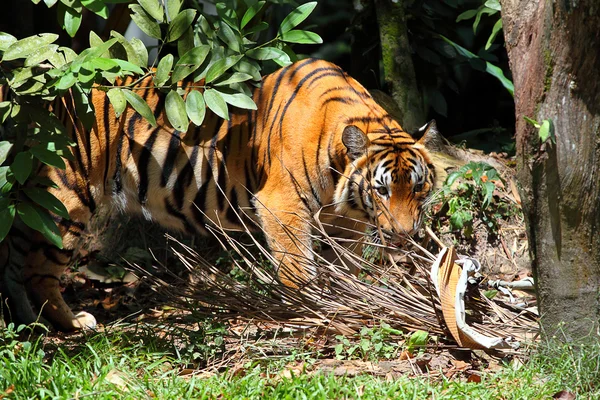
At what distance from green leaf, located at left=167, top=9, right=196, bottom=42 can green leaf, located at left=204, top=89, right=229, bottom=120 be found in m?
0.37

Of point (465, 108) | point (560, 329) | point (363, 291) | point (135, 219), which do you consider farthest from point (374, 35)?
point (560, 329)

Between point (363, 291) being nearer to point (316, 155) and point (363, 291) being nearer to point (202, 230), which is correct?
point (316, 155)

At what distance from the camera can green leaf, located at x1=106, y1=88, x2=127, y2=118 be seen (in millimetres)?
3246

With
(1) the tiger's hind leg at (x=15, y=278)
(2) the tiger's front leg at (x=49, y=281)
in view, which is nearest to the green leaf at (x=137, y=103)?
(2) the tiger's front leg at (x=49, y=281)

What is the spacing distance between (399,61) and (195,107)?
10.5ft

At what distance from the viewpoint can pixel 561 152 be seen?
9.50ft

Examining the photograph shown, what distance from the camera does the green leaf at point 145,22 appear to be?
3656 mm

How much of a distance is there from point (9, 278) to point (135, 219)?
1605mm

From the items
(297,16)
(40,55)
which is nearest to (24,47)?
(40,55)

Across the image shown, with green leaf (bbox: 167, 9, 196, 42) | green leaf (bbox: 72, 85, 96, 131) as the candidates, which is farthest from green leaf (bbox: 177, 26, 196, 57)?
green leaf (bbox: 72, 85, 96, 131)

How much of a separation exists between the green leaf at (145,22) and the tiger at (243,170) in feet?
3.44

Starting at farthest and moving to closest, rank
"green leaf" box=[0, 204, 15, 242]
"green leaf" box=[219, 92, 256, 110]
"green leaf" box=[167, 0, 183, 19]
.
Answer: "green leaf" box=[167, 0, 183, 19]
"green leaf" box=[219, 92, 256, 110]
"green leaf" box=[0, 204, 15, 242]

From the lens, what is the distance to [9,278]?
481 cm

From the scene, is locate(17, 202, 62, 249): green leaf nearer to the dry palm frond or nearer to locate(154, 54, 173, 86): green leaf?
the dry palm frond
